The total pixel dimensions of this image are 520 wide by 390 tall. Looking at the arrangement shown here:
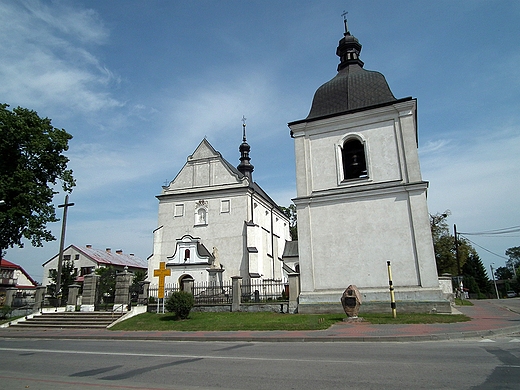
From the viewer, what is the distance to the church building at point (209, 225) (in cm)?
3062

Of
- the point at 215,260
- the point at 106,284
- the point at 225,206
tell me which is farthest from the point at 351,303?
the point at 106,284

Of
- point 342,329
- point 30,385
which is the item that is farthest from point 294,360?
point 342,329

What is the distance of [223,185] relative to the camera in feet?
109

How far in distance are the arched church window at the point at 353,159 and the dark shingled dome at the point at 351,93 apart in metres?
1.93

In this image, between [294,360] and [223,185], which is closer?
[294,360]

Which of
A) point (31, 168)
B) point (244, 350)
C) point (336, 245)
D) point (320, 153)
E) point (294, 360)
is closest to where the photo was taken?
point (294, 360)

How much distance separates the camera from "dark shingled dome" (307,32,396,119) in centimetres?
1947

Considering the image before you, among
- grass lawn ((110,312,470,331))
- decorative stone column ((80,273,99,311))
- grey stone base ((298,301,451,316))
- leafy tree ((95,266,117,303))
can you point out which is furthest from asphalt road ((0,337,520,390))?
leafy tree ((95,266,117,303))

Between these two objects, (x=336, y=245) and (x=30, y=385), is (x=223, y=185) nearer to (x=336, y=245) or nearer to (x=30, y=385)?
(x=336, y=245)

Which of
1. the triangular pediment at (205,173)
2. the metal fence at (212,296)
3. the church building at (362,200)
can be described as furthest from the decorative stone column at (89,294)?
the triangular pediment at (205,173)

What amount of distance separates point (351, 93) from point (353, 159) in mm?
3754

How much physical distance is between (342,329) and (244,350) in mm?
4480

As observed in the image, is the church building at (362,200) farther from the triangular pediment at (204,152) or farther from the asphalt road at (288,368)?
the triangular pediment at (204,152)

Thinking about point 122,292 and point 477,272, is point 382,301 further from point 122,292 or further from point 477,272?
point 477,272
